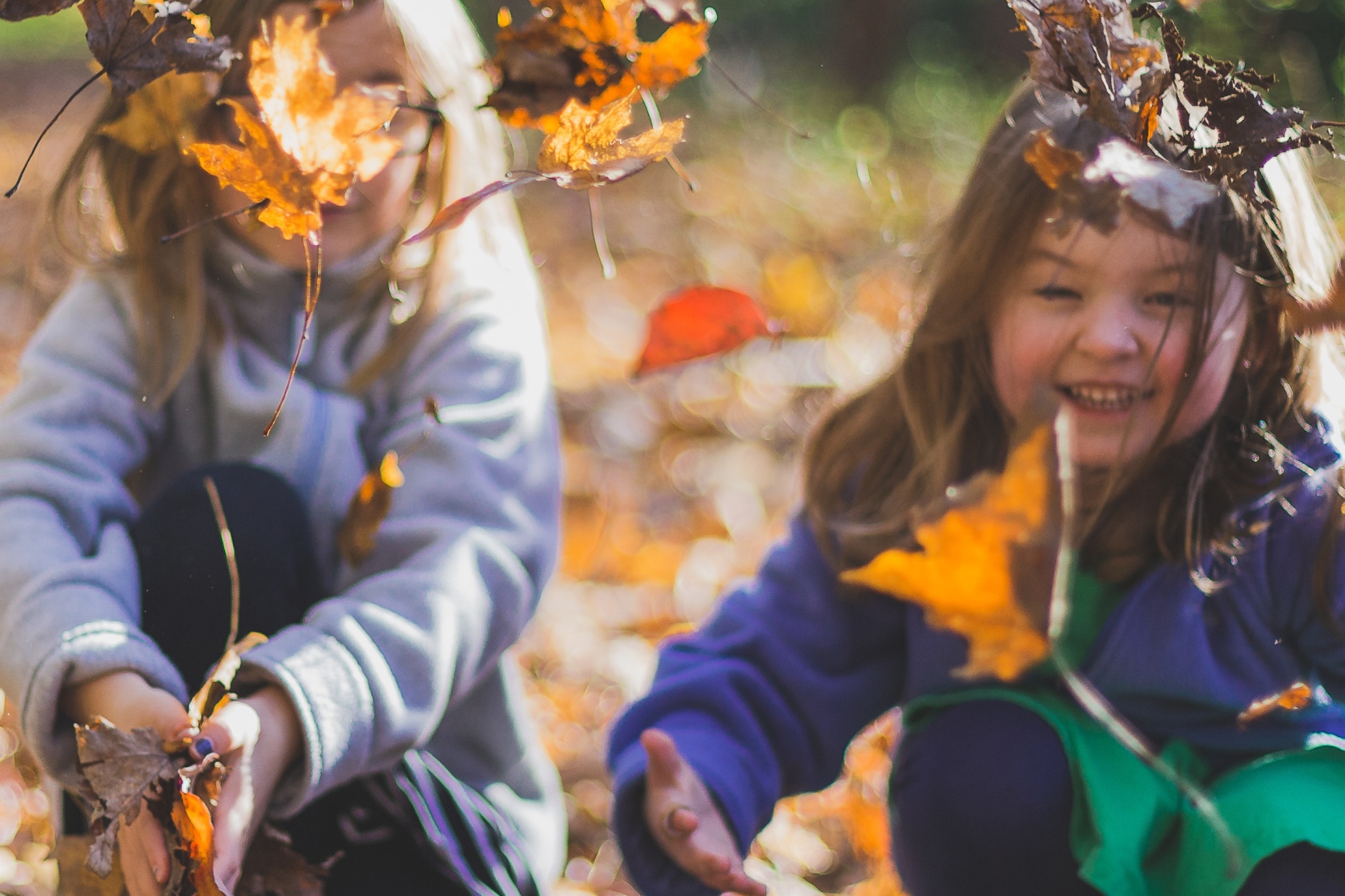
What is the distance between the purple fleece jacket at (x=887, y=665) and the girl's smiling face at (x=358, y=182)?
512 millimetres

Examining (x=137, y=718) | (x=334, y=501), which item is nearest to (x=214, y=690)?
(x=137, y=718)

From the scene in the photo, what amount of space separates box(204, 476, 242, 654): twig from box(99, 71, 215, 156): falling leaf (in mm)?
308

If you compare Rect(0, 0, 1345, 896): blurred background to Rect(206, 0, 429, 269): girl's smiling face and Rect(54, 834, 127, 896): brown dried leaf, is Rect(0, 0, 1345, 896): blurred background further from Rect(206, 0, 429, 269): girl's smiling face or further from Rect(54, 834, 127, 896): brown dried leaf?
Rect(54, 834, 127, 896): brown dried leaf

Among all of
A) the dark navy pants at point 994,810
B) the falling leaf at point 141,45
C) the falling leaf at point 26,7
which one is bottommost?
the dark navy pants at point 994,810

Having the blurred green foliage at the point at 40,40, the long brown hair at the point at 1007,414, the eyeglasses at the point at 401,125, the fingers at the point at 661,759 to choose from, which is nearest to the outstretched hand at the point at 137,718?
the fingers at the point at 661,759

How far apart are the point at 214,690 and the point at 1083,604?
2.44 ft

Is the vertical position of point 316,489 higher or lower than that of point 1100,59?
lower

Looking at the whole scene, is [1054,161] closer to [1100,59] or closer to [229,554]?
[1100,59]

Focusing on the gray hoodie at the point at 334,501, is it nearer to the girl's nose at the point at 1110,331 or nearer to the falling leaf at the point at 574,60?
the falling leaf at the point at 574,60

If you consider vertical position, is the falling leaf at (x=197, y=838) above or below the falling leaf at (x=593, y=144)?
below

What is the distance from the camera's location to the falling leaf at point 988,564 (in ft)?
2.97

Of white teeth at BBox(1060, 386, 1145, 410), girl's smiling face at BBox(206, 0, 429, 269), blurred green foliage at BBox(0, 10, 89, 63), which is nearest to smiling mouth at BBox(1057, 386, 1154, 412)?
white teeth at BBox(1060, 386, 1145, 410)

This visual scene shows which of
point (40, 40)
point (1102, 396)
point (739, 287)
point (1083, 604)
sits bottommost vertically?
point (40, 40)

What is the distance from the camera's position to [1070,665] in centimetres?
110
